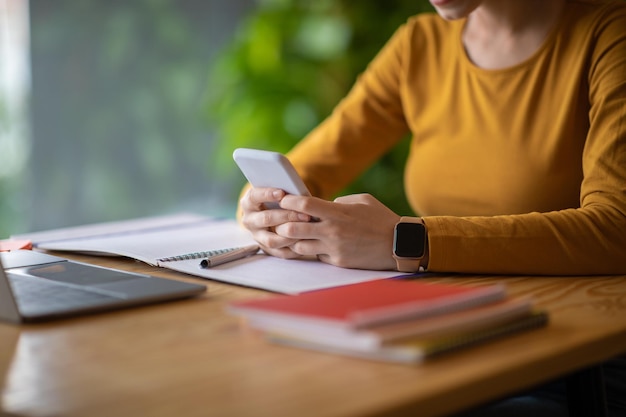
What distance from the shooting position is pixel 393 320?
30.7 inches

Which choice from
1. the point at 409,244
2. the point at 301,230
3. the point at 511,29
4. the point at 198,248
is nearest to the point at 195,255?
the point at 198,248

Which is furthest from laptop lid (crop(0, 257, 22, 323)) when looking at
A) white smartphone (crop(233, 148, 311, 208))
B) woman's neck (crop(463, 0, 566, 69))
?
woman's neck (crop(463, 0, 566, 69))

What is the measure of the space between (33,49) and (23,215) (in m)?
0.61

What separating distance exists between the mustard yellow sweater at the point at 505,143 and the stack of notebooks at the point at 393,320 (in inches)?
12.1

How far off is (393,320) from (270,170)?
0.49 m

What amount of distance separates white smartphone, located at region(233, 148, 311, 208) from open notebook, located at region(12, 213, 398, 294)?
0.11 m

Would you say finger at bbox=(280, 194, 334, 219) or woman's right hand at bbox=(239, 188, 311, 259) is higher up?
finger at bbox=(280, 194, 334, 219)

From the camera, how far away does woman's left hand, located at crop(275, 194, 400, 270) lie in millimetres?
1190

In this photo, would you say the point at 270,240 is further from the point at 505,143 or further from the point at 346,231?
the point at 505,143

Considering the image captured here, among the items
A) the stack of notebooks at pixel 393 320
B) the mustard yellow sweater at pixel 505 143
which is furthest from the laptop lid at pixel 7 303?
the mustard yellow sweater at pixel 505 143

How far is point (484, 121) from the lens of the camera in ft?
5.24

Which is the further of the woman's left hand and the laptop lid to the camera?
the woman's left hand

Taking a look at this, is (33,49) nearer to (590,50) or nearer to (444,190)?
(444,190)

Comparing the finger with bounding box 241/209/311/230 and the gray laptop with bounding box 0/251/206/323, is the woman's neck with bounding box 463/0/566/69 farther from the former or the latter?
the gray laptop with bounding box 0/251/206/323
